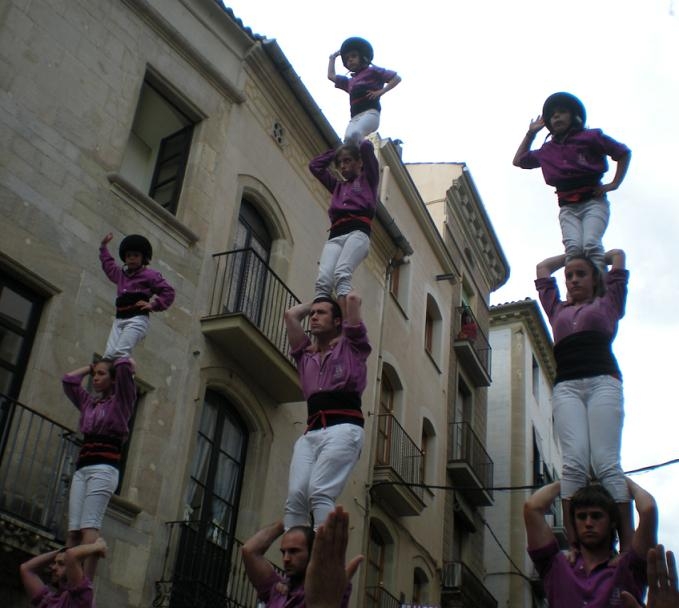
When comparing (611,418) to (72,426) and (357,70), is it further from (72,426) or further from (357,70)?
(72,426)

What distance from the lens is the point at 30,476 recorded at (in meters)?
11.4

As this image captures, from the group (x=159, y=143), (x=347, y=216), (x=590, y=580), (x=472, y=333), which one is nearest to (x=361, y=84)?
(x=347, y=216)

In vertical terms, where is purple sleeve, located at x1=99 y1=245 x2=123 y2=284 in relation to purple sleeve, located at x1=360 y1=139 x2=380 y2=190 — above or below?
below

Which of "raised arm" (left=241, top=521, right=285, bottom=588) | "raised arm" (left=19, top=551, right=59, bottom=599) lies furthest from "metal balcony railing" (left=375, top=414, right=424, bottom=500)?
"raised arm" (left=241, top=521, right=285, bottom=588)

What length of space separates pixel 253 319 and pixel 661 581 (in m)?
11.0

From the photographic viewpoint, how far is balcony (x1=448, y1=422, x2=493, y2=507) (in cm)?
2394

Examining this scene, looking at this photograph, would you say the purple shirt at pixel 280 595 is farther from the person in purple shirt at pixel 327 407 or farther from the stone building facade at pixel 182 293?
the stone building facade at pixel 182 293

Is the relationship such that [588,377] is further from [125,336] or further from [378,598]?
[378,598]

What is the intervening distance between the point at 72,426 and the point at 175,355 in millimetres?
2266

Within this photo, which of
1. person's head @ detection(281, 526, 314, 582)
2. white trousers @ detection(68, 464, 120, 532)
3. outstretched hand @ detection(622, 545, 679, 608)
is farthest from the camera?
white trousers @ detection(68, 464, 120, 532)

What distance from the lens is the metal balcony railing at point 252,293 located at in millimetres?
15445

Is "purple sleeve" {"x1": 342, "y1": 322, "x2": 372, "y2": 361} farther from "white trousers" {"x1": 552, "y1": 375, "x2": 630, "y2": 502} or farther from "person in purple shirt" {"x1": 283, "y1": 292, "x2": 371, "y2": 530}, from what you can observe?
"white trousers" {"x1": 552, "y1": 375, "x2": 630, "y2": 502}

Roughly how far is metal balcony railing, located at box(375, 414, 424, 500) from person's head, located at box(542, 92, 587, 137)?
37.7 ft

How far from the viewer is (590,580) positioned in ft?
19.9
